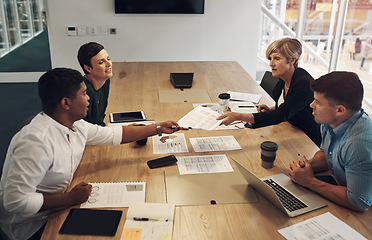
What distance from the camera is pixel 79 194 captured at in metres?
1.58

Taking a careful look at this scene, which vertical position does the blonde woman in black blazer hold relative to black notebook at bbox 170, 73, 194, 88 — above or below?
→ above

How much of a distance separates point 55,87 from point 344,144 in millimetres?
1326

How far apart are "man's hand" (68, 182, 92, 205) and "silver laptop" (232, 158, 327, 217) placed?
681 mm

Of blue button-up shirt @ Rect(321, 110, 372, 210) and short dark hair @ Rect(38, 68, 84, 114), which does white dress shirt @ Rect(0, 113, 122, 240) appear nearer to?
short dark hair @ Rect(38, 68, 84, 114)

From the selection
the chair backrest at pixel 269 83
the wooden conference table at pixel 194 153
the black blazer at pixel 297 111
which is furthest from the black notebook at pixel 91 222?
the chair backrest at pixel 269 83

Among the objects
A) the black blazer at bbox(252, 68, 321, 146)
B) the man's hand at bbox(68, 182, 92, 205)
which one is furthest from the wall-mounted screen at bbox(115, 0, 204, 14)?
the man's hand at bbox(68, 182, 92, 205)

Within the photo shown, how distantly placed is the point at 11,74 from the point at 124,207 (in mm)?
5103

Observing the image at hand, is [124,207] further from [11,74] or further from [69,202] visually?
[11,74]

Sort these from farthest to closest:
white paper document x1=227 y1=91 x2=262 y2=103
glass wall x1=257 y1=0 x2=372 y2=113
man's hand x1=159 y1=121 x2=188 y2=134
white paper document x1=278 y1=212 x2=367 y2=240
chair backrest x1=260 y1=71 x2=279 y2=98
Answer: glass wall x1=257 y1=0 x2=372 y2=113
chair backrest x1=260 y1=71 x2=279 y2=98
white paper document x1=227 y1=91 x2=262 y2=103
man's hand x1=159 y1=121 x2=188 y2=134
white paper document x1=278 y1=212 x2=367 y2=240

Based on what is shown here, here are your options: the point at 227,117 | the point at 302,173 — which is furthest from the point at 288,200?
the point at 227,117

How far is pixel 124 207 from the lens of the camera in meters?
1.57

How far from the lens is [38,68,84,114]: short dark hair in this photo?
161 cm

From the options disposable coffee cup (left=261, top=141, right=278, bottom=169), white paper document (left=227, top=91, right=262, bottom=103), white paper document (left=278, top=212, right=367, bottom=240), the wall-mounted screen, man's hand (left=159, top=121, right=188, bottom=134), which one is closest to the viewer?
white paper document (left=278, top=212, right=367, bottom=240)

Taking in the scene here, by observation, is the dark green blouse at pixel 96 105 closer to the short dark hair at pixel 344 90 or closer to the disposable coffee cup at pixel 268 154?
the disposable coffee cup at pixel 268 154
